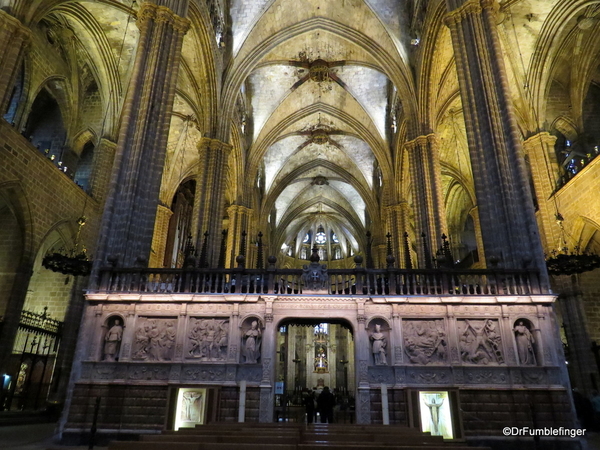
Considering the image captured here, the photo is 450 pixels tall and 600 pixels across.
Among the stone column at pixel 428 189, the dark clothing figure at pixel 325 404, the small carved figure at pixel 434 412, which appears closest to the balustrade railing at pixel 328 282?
the small carved figure at pixel 434 412

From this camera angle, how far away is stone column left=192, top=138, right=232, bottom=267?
16.1m

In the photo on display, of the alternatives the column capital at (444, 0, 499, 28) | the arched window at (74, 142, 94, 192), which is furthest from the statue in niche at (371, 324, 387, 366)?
the arched window at (74, 142, 94, 192)

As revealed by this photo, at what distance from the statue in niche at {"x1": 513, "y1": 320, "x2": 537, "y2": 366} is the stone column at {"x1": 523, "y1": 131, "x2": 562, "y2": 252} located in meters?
8.60

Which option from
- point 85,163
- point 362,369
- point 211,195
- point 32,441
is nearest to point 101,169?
point 85,163

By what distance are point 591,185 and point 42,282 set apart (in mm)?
21256

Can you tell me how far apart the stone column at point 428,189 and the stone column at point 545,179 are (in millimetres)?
3577

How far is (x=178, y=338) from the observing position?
8117mm

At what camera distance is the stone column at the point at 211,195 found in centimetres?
1611

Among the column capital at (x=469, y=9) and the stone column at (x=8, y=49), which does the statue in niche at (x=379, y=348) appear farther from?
the stone column at (x=8, y=49)

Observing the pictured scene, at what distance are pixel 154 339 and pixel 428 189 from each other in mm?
11681

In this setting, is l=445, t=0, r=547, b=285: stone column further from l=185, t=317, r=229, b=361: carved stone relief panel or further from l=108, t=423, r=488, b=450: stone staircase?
l=185, t=317, r=229, b=361: carved stone relief panel

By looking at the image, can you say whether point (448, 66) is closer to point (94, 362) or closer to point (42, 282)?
point (94, 362)

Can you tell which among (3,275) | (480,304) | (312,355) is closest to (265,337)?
(480,304)

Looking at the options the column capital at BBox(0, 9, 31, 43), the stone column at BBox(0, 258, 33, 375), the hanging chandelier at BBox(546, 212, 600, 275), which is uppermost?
the column capital at BBox(0, 9, 31, 43)
